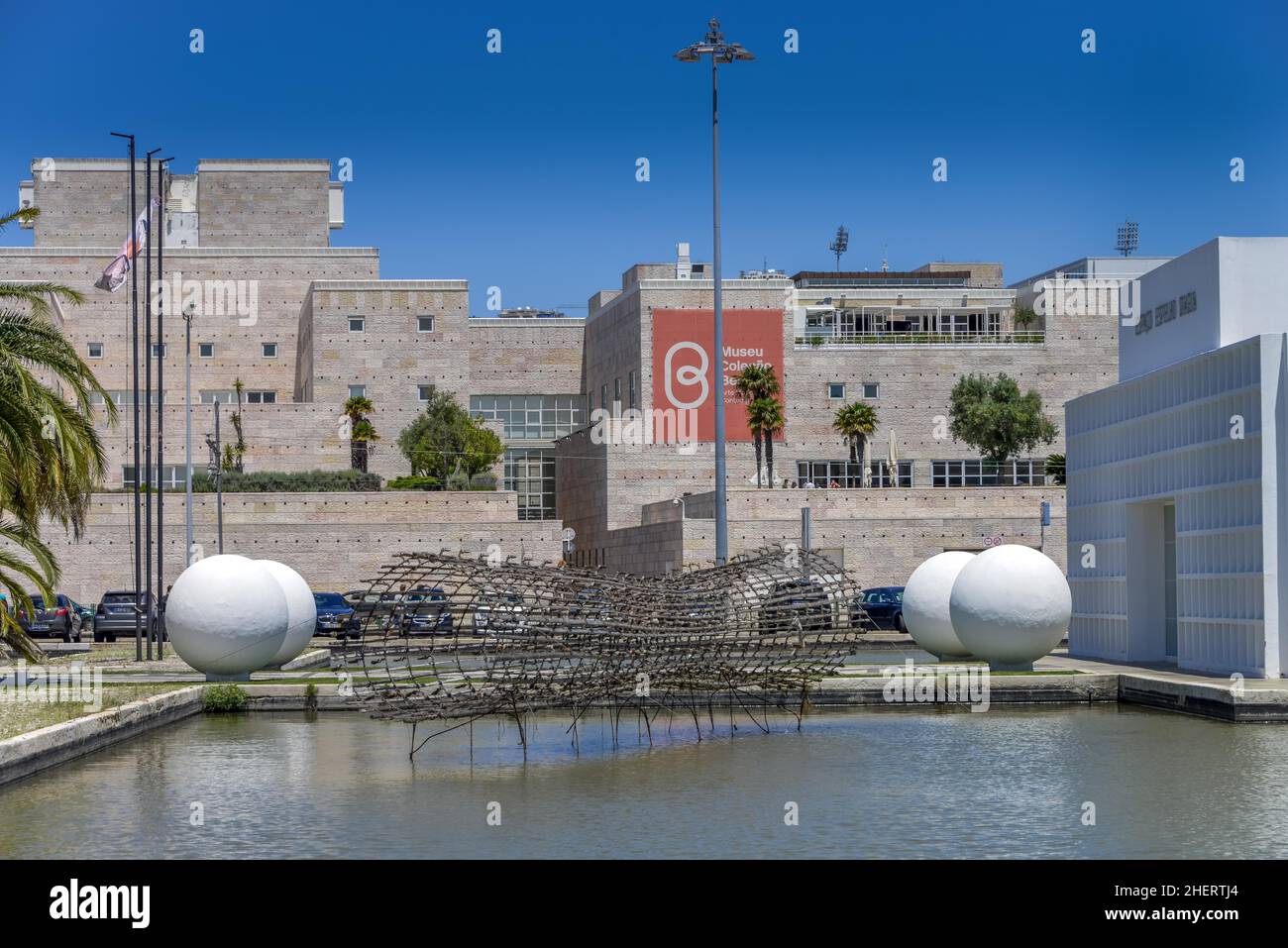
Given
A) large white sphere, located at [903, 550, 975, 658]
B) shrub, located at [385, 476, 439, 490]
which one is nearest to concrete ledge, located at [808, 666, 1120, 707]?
large white sphere, located at [903, 550, 975, 658]

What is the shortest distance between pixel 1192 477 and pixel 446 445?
150 feet

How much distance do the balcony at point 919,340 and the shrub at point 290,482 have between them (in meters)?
21.7

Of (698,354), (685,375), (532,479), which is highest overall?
(698,354)

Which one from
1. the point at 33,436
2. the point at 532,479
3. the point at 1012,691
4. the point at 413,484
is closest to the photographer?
the point at 33,436

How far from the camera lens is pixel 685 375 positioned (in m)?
68.5

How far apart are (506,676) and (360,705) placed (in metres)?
5.21

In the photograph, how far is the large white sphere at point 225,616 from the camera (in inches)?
933

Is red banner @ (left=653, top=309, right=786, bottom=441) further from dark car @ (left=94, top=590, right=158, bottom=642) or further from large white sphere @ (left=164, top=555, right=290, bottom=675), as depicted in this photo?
large white sphere @ (left=164, top=555, right=290, bottom=675)

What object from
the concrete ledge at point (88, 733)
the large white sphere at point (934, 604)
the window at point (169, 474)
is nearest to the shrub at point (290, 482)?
the window at point (169, 474)

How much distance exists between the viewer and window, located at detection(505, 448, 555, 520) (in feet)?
259

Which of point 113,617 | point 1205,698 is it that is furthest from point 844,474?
point 1205,698

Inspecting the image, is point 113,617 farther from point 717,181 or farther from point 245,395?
point 245,395

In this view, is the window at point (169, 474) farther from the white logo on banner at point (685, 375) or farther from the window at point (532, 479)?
the white logo on banner at point (685, 375)

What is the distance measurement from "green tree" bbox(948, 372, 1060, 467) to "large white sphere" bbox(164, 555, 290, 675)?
4880 cm
